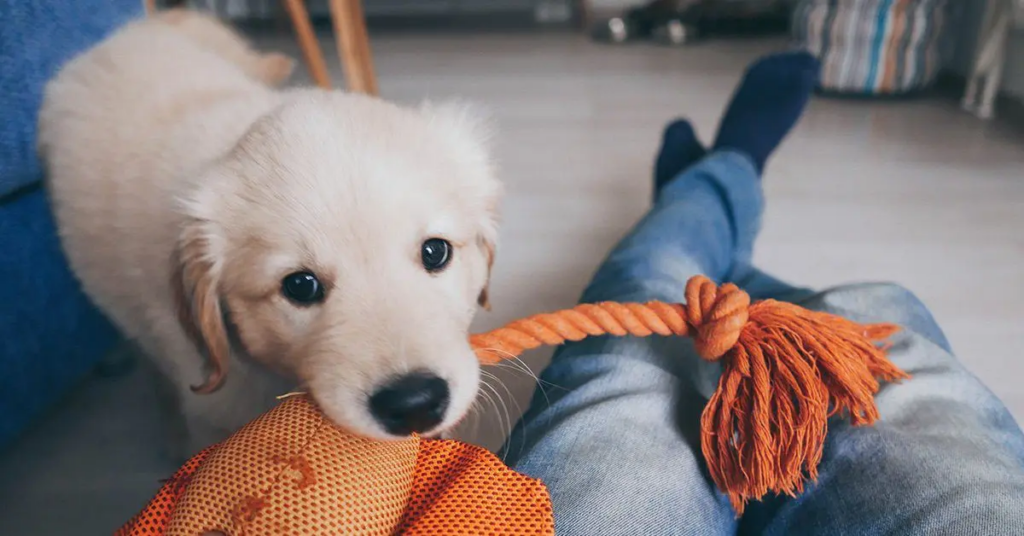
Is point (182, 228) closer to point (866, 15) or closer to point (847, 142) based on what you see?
point (847, 142)

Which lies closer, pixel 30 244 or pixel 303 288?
pixel 303 288

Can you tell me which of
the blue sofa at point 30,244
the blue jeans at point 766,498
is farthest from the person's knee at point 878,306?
the blue sofa at point 30,244

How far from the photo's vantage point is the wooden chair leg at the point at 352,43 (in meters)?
2.40

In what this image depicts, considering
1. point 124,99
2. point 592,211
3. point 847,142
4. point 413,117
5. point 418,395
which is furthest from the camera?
point 847,142

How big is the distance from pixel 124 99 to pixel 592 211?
3.99 feet

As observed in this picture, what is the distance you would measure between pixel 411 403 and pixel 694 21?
Answer: 3981mm

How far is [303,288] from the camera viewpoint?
738 mm

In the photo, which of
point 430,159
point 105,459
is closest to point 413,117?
point 430,159

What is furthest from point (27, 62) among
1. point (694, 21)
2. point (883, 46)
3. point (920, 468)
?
point (694, 21)

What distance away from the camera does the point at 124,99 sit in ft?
3.37

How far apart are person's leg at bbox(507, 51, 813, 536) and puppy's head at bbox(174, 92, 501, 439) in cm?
13

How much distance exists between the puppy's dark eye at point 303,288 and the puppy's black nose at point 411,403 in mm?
170

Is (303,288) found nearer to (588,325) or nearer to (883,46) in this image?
(588,325)

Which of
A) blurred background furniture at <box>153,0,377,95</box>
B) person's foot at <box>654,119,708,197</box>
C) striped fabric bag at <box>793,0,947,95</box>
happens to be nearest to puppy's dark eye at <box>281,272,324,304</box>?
person's foot at <box>654,119,708,197</box>
